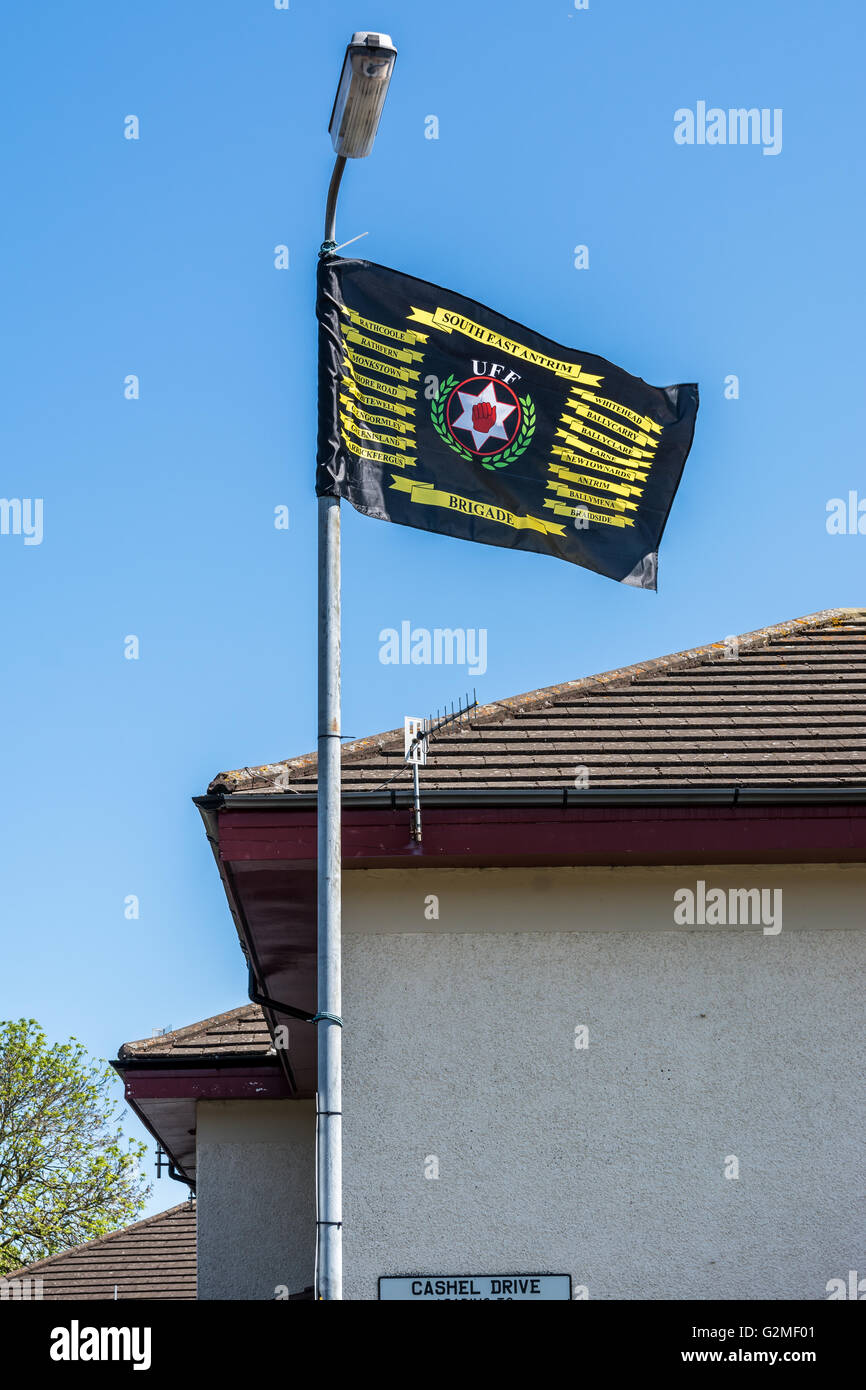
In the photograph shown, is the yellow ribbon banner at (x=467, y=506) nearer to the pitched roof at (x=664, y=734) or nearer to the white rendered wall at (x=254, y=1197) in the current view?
the pitched roof at (x=664, y=734)

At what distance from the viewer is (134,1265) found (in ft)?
63.2

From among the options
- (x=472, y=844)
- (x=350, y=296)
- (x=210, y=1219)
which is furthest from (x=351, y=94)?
A: (x=210, y=1219)

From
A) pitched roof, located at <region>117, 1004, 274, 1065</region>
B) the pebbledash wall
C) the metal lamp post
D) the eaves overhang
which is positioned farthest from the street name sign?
pitched roof, located at <region>117, 1004, 274, 1065</region>

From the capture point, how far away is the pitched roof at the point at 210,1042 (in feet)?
43.4

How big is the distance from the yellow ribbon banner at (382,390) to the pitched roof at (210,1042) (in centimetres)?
713

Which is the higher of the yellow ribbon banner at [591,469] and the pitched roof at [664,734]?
the yellow ribbon banner at [591,469]

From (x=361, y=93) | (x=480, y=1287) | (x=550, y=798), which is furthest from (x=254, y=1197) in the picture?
(x=361, y=93)

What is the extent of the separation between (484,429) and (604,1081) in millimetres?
3519

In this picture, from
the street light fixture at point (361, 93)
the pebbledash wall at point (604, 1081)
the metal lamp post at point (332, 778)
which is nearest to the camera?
the metal lamp post at point (332, 778)

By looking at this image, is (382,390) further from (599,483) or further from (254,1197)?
(254,1197)

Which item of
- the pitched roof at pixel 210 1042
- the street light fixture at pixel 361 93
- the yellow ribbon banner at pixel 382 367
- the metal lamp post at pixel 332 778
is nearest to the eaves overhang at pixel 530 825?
the metal lamp post at pixel 332 778

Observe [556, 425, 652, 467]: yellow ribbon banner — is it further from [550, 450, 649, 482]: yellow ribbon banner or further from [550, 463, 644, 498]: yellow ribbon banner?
[550, 463, 644, 498]: yellow ribbon banner
